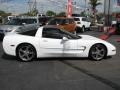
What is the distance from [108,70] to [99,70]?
27 cm

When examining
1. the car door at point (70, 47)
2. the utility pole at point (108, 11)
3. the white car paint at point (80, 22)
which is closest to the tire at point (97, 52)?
the car door at point (70, 47)

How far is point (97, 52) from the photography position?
11.9 m

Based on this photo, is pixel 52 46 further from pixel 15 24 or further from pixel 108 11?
pixel 108 11

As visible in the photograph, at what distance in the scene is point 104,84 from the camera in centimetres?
792

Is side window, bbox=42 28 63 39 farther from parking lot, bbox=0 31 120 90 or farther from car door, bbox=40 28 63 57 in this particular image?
parking lot, bbox=0 31 120 90

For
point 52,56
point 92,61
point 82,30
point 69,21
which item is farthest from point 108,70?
point 82,30

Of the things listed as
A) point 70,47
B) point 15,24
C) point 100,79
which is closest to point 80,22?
point 15,24

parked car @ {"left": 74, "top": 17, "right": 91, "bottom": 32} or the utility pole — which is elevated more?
the utility pole

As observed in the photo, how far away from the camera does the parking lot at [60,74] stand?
7.75 meters

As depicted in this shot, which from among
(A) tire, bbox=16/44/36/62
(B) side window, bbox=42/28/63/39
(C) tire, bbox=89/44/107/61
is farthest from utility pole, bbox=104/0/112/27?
(A) tire, bbox=16/44/36/62

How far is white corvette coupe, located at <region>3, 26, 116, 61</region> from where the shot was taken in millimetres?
11727

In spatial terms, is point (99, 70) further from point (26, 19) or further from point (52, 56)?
point (26, 19)

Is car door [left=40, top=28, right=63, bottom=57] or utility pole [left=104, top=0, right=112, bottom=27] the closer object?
car door [left=40, top=28, right=63, bottom=57]

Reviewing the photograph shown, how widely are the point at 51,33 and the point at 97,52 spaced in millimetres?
1833
